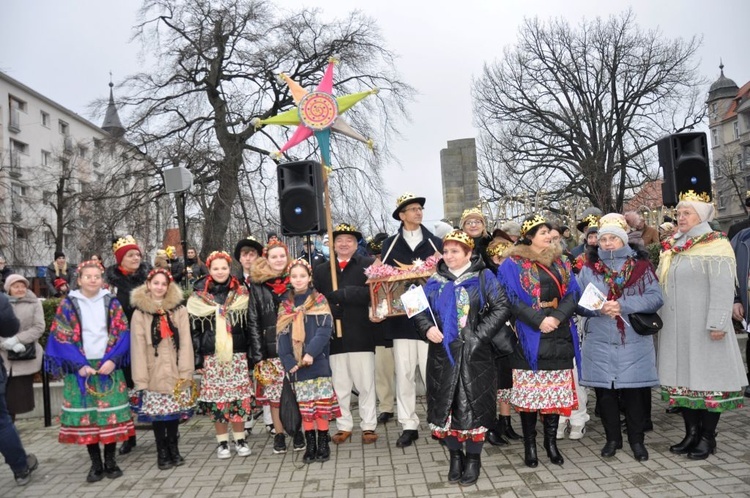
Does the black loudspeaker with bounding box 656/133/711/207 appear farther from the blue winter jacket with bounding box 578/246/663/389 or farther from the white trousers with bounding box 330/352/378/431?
the white trousers with bounding box 330/352/378/431

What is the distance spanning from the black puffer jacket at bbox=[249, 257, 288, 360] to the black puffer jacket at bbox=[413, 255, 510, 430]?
146cm

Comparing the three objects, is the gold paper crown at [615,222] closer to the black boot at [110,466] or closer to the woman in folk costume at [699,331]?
the woman in folk costume at [699,331]

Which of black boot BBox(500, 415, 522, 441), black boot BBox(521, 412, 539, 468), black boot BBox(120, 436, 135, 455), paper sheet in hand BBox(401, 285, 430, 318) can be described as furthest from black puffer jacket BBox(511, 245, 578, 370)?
black boot BBox(120, 436, 135, 455)

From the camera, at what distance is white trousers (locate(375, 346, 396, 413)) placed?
6.48m

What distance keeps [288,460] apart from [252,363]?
0.97 meters

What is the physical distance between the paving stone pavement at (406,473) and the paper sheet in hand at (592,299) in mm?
1246

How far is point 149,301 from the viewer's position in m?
5.16

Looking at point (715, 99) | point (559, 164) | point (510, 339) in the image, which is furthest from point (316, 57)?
point (715, 99)

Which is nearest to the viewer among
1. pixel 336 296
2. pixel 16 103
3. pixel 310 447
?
pixel 310 447

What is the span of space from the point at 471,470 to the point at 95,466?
3.12 metres

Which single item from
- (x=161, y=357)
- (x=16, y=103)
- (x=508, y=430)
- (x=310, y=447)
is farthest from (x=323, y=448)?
(x=16, y=103)

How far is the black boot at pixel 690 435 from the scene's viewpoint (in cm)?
485

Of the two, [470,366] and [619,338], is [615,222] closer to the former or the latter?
[619,338]

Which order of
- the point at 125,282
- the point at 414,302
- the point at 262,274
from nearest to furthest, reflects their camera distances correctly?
1. the point at 414,302
2. the point at 262,274
3. the point at 125,282
